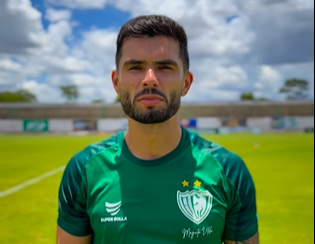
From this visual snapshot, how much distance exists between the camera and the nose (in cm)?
188

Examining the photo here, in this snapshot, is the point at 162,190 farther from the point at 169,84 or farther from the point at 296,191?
the point at 296,191

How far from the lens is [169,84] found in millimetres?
1926

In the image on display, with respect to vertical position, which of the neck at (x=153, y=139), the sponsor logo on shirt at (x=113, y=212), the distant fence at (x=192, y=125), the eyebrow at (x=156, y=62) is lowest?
the distant fence at (x=192, y=125)

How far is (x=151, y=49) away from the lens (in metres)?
1.93

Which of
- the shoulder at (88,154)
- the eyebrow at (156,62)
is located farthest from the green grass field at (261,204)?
the eyebrow at (156,62)

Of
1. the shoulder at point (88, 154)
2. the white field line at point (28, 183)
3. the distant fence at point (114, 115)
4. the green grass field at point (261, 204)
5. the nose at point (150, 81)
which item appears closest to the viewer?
the nose at point (150, 81)

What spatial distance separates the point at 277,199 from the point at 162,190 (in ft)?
22.0

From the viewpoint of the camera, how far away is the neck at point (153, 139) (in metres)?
2.05

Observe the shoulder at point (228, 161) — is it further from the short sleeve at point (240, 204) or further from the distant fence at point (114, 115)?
the distant fence at point (114, 115)

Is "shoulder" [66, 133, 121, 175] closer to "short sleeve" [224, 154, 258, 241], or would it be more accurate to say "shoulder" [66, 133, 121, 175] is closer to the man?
the man

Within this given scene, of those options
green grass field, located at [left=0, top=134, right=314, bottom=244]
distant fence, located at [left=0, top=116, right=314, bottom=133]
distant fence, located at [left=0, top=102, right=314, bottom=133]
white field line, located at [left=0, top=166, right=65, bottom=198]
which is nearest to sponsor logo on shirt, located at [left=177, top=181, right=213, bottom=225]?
green grass field, located at [left=0, top=134, right=314, bottom=244]

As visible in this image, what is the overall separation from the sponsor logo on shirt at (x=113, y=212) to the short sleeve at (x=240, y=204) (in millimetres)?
583

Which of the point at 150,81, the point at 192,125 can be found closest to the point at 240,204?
the point at 150,81

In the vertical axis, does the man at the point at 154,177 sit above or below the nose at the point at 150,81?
below
